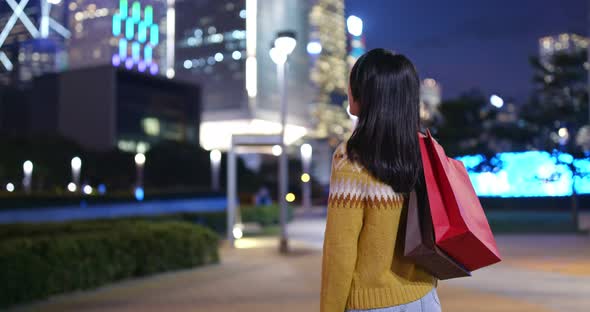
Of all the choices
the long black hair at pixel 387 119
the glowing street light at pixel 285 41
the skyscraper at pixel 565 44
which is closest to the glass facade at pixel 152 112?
the skyscraper at pixel 565 44

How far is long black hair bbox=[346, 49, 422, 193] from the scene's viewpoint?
6.74ft

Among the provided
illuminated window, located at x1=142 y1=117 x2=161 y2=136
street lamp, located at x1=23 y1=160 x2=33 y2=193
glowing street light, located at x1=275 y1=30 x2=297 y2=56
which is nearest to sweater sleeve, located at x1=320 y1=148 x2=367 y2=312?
glowing street light, located at x1=275 y1=30 x2=297 y2=56

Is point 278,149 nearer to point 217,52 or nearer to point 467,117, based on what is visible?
point 467,117

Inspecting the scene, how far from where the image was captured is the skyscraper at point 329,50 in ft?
384

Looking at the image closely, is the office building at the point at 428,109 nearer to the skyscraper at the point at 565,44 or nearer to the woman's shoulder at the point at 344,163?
the woman's shoulder at the point at 344,163

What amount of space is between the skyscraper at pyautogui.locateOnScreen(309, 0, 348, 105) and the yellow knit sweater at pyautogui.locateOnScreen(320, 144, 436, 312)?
11148 centimetres

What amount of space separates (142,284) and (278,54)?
857 cm

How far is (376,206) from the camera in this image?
2045mm

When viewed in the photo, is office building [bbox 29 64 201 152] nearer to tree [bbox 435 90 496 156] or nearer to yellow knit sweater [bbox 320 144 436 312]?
tree [bbox 435 90 496 156]

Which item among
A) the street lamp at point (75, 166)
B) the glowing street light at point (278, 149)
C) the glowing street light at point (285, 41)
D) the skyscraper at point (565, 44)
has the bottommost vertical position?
the glowing street light at point (278, 149)

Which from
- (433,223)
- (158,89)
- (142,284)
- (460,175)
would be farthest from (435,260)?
(158,89)

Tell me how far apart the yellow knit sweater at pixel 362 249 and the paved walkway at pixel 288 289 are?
19.3 ft

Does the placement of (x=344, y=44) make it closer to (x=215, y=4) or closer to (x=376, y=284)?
(x=215, y=4)

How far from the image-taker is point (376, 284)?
2.04m
